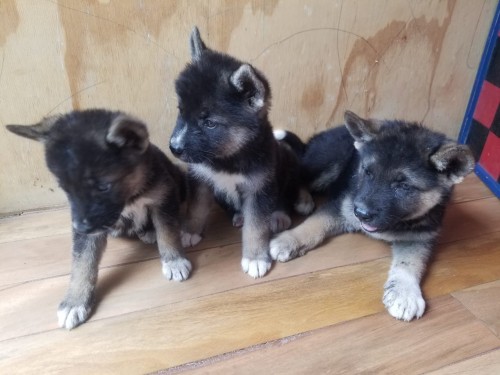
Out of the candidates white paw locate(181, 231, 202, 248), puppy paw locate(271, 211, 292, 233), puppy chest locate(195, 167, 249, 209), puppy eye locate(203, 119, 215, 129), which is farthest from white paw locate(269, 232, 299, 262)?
puppy eye locate(203, 119, 215, 129)

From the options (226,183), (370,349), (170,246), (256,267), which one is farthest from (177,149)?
(370,349)

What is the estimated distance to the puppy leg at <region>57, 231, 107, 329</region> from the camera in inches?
81.2

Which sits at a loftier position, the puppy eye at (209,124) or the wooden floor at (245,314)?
the puppy eye at (209,124)

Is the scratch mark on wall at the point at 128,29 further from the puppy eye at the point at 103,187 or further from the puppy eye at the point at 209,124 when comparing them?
the puppy eye at the point at 103,187

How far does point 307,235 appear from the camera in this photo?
8.20 feet

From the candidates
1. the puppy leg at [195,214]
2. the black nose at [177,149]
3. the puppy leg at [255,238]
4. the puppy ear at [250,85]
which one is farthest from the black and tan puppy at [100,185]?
the puppy ear at [250,85]

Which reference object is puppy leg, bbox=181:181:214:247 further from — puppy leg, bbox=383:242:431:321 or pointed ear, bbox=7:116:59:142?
puppy leg, bbox=383:242:431:321

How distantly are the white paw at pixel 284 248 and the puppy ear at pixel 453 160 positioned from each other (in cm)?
84

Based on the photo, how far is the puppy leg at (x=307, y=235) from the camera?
242 cm

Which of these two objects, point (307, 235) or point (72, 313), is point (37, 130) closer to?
point (72, 313)

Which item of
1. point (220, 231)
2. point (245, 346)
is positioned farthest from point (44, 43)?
point (245, 346)

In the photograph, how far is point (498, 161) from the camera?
3.01 metres

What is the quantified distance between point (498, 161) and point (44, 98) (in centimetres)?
293

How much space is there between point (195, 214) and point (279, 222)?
20.0 inches
